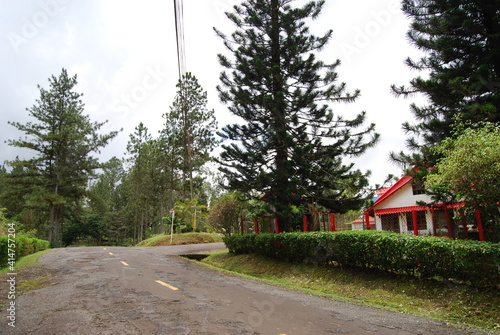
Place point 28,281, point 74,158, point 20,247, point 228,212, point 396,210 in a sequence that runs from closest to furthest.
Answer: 1. point 28,281
2. point 20,247
3. point 396,210
4. point 228,212
5. point 74,158

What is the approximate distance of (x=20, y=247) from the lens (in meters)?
15.1

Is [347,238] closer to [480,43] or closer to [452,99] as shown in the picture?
[452,99]

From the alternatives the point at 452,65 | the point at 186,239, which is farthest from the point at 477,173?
the point at 186,239

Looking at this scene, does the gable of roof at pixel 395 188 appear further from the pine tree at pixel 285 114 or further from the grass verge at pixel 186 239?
the grass verge at pixel 186 239

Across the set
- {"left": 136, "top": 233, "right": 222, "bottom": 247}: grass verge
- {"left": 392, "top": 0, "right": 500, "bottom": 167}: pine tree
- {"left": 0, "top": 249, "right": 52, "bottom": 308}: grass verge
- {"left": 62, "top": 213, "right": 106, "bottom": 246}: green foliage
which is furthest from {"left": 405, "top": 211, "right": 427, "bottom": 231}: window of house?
{"left": 62, "top": 213, "right": 106, "bottom": 246}: green foliage

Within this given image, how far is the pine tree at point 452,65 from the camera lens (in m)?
9.88

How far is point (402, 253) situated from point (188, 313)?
17.0 feet

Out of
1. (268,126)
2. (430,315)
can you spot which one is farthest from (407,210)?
(430,315)

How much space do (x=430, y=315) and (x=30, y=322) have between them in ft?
21.3

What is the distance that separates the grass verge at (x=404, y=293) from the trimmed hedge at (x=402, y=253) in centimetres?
23

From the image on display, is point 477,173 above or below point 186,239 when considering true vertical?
above

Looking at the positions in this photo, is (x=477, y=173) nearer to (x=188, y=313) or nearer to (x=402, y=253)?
(x=402, y=253)

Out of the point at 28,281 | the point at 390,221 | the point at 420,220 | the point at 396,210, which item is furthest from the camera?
the point at 390,221

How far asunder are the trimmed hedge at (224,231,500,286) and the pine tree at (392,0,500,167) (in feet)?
→ 12.8
